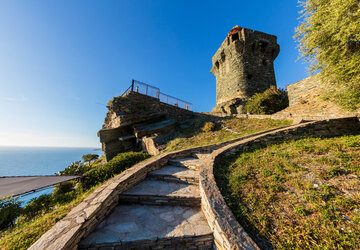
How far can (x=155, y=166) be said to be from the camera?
4562mm

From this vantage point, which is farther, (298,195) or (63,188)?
(63,188)

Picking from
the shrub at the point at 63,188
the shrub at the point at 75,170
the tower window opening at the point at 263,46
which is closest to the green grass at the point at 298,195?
the shrub at the point at 63,188

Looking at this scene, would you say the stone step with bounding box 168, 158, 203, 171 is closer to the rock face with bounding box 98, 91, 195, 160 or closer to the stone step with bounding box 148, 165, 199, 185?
the stone step with bounding box 148, 165, 199, 185

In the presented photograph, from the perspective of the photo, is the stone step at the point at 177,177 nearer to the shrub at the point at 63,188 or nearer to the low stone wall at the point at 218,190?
the low stone wall at the point at 218,190

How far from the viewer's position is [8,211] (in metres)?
3.66

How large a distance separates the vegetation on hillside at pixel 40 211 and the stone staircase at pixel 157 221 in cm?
100

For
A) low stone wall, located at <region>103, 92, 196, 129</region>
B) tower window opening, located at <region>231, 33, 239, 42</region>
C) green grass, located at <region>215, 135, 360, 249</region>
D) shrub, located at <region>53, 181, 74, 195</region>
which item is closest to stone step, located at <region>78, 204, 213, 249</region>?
green grass, located at <region>215, 135, 360, 249</region>

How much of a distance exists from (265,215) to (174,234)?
1711 mm

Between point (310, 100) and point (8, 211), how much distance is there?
16.4 meters

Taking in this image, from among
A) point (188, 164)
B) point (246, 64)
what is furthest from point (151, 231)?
point (246, 64)

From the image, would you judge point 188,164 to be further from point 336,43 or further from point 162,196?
point 336,43

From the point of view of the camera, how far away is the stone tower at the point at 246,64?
58.7ft

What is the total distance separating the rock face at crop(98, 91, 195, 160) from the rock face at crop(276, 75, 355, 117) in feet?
33.5

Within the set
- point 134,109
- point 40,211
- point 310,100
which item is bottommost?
point 40,211
